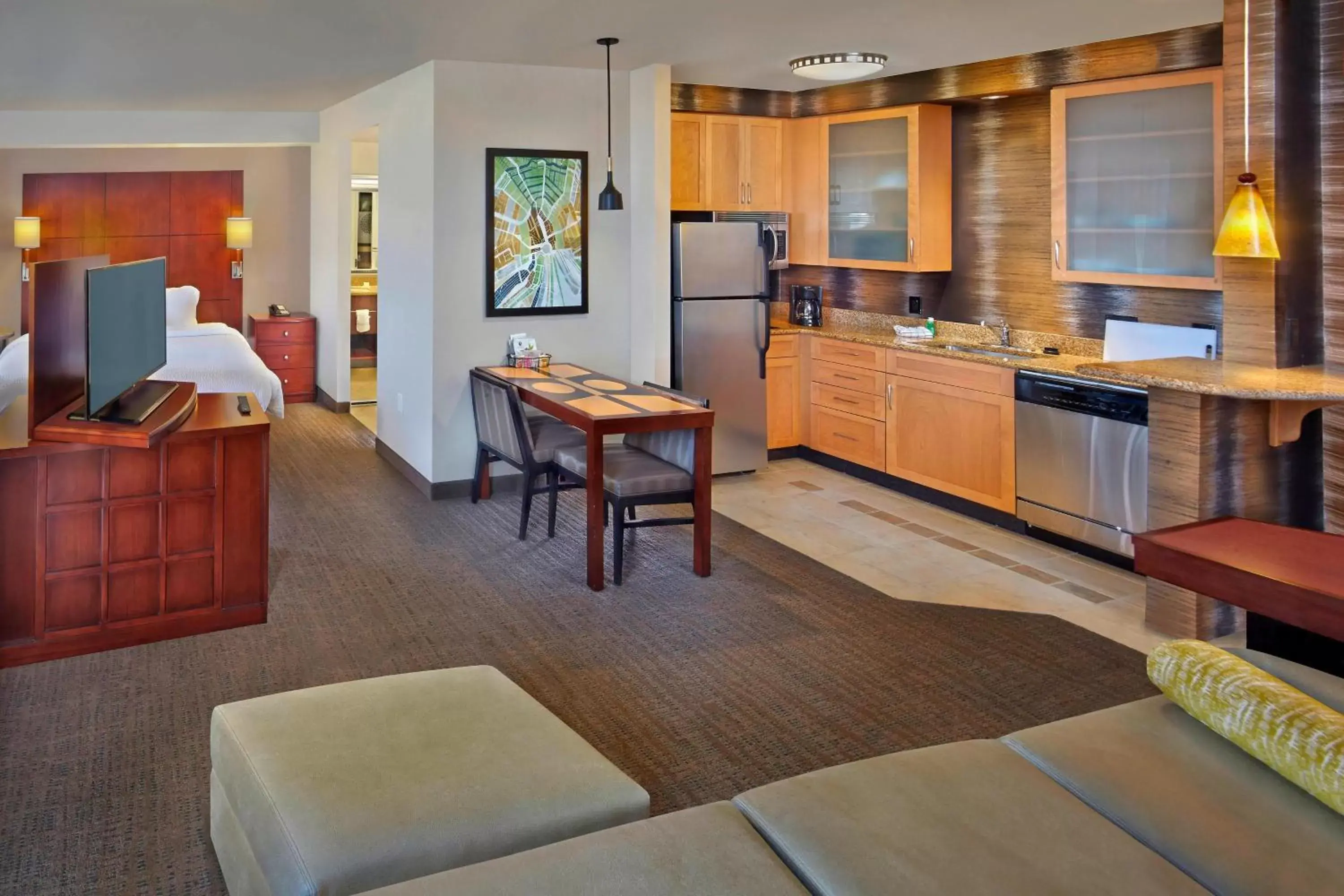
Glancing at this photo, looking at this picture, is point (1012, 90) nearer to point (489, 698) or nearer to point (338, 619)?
point (338, 619)

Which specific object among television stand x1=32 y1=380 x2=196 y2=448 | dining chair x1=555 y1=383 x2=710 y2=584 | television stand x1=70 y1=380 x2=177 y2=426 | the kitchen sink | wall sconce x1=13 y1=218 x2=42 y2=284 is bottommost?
dining chair x1=555 y1=383 x2=710 y2=584

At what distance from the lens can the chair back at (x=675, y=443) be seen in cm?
491

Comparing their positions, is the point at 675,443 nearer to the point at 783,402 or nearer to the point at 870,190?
the point at 783,402

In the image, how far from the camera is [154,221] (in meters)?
10.1

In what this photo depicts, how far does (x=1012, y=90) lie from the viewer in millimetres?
5734

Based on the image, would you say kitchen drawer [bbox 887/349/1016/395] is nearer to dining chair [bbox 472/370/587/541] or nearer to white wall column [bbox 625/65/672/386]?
white wall column [bbox 625/65/672/386]

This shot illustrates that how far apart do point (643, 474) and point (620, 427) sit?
0.26 metres

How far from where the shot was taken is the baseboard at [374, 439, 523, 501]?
20.5 ft

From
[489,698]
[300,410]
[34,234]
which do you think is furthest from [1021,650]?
[34,234]

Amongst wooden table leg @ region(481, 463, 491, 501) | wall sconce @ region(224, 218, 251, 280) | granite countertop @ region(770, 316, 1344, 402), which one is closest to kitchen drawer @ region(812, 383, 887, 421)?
granite countertop @ region(770, 316, 1344, 402)

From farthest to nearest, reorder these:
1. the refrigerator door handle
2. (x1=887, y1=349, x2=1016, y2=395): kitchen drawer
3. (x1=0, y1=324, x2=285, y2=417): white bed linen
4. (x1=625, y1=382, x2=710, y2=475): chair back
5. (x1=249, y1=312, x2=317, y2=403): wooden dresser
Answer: (x1=249, y1=312, x2=317, y2=403): wooden dresser, (x1=0, y1=324, x2=285, y2=417): white bed linen, the refrigerator door handle, (x1=887, y1=349, x2=1016, y2=395): kitchen drawer, (x1=625, y1=382, x2=710, y2=475): chair back

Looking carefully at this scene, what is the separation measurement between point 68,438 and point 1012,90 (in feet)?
15.2

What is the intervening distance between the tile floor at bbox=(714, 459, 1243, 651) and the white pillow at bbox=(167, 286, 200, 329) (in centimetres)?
396

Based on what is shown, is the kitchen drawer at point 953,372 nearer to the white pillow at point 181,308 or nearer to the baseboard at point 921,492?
the baseboard at point 921,492
